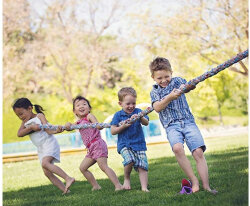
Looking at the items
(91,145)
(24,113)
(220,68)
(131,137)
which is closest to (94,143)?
(91,145)

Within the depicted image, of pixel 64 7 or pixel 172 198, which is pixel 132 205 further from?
pixel 64 7

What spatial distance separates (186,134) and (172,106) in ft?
0.83

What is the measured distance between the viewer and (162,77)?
3488 mm

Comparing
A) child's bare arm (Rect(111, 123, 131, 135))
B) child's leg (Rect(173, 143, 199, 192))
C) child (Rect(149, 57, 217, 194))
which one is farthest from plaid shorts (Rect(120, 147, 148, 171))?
child's leg (Rect(173, 143, 199, 192))

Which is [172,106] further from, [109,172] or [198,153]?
[109,172]

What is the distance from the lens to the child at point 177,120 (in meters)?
3.32

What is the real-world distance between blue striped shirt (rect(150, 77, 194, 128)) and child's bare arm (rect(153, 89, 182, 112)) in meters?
0.11

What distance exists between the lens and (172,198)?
3.30 m

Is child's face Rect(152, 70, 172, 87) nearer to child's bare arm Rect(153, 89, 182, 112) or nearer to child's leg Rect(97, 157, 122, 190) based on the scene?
child's bare arm Rect(153, 89, 182, 112)

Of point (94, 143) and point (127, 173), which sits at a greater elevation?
point (94, 143)

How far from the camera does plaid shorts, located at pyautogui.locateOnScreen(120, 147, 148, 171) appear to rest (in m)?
4.04

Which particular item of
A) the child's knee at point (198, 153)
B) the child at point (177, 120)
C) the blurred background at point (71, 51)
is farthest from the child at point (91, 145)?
the blurred background at point (71, 51)

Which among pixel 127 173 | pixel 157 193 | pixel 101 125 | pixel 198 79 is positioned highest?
pixel 198 79

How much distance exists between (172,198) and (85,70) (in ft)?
55.4
